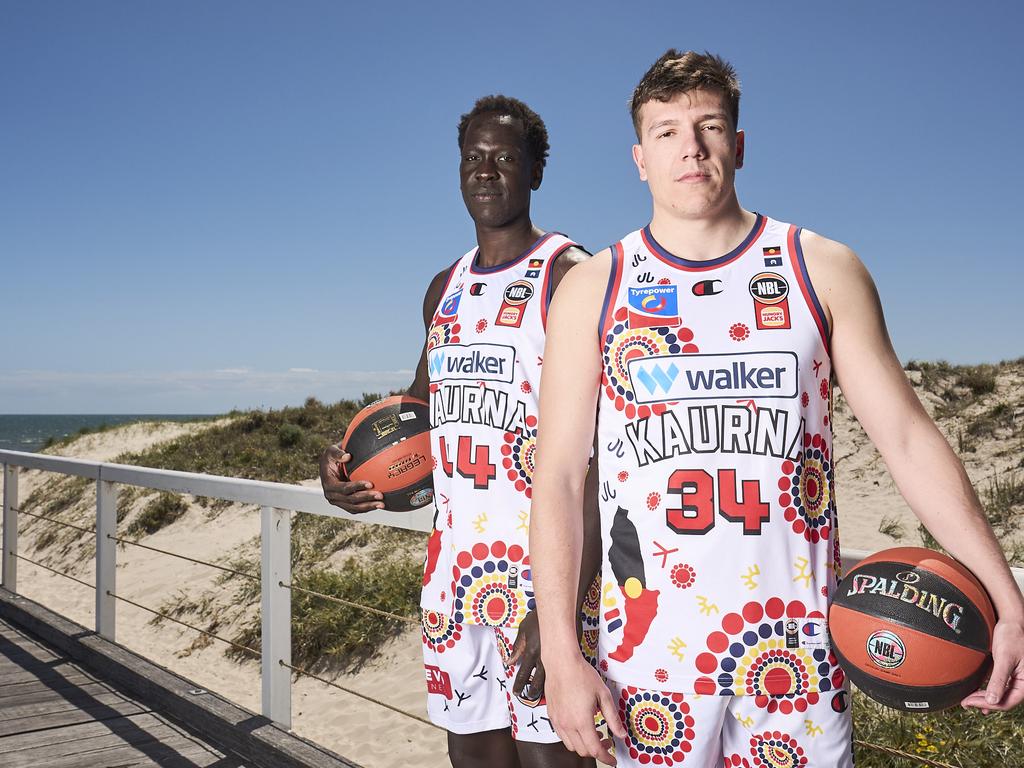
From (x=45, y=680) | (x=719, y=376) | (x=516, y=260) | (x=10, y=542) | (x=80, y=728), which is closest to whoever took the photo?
(x=719, y=376)

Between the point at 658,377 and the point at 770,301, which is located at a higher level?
the point at 770,301

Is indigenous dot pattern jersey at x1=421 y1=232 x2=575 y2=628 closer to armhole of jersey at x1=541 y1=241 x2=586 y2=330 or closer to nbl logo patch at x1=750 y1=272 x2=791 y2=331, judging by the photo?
armhole of jersey at x1=541 y1=241 x2=586 y2=330

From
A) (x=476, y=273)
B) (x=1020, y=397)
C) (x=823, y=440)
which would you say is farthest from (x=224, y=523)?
(x=1020, y=397)

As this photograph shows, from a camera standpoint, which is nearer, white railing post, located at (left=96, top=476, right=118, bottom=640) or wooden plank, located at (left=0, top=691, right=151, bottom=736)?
wooden plank, located at (left=0, top=691, right=151, bottom=736)

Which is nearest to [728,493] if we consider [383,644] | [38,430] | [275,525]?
[275,525]

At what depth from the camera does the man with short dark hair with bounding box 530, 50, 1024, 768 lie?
3.94ft

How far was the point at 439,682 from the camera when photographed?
5.97 ft

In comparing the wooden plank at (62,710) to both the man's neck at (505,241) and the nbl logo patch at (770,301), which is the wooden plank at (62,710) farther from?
the nbl logo patch at (770,301)

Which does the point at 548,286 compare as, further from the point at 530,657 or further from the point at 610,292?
the point at 530,657

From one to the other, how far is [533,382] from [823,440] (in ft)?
2.05

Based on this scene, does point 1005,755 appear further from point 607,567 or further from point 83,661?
point 83,661

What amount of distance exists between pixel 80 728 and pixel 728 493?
3.36m

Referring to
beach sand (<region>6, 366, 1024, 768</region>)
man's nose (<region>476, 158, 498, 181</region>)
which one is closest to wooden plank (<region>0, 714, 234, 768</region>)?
beach sand (<region>6, 366, 1024, 768</region>)

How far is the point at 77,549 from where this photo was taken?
506 inches
